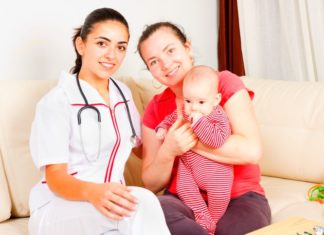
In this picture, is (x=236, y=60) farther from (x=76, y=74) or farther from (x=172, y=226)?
(x=172, y=226)

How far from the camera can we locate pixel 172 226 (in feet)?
5.18

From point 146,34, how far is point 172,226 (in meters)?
0.70

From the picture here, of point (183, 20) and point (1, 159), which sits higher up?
point (183, 20)

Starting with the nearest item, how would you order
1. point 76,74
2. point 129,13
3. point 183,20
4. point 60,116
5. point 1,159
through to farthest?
1. point 60,116
2. point 76,74
3. point 1,159
4. point 129,13
5. point 183,20

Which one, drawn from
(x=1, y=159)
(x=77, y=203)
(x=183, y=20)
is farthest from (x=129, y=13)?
(x=77, y=203)

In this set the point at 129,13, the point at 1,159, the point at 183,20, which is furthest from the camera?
the point at 183,20

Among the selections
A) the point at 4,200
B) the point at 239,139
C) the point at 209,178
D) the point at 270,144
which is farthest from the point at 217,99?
the point at 4,200

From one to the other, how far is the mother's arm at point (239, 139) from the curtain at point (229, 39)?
4.63 feet

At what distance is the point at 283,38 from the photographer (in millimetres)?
3000

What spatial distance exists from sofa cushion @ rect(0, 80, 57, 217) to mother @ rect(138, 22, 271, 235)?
1.47 ft

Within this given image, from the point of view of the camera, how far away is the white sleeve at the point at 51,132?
161cm

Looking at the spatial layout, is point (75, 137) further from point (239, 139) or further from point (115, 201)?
point (239, 139)

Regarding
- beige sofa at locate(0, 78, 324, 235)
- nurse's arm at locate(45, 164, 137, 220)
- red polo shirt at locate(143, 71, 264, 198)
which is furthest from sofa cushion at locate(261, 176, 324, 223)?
nurse's arm at locate(45, 164, 137, 220)

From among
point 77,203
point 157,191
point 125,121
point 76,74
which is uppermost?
point 76,74
